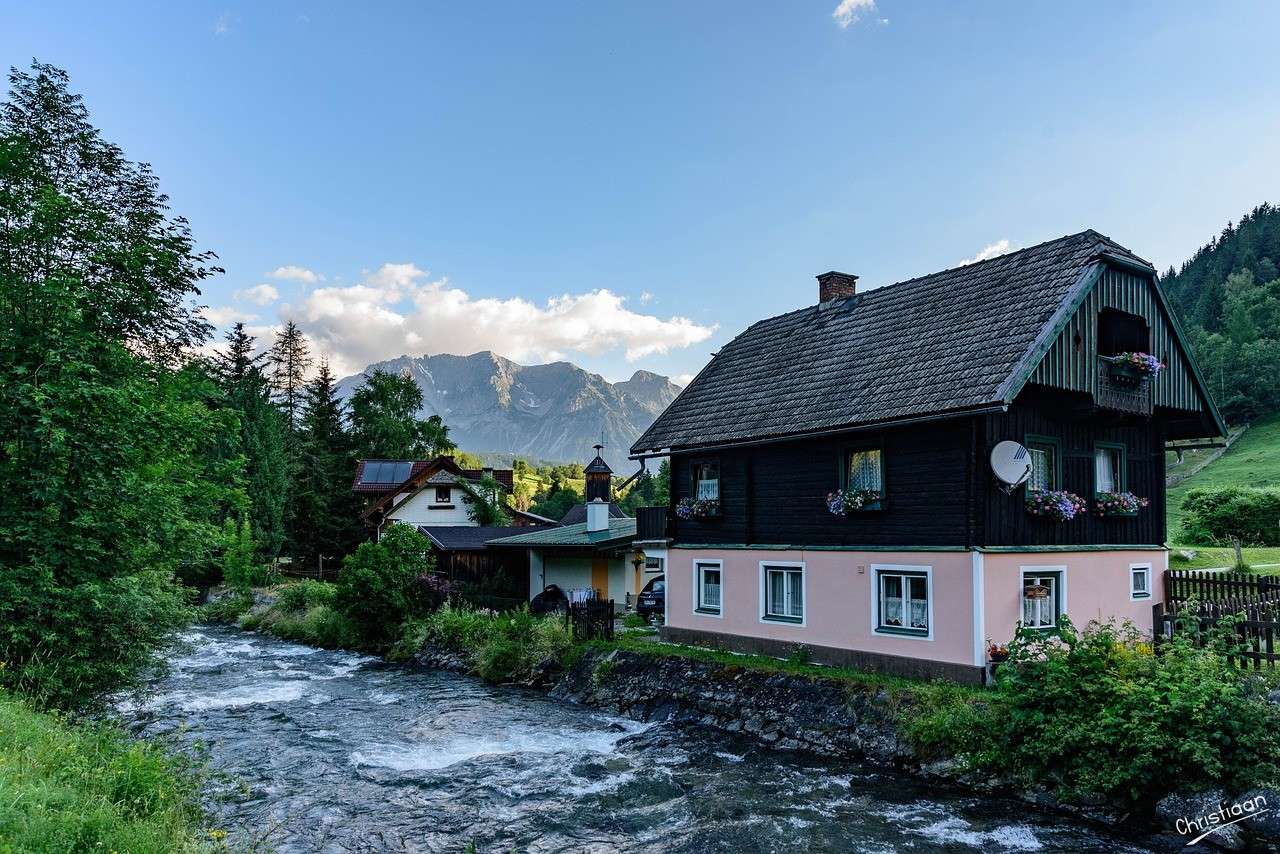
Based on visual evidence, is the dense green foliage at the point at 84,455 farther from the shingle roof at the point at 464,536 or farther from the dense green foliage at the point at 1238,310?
the dense green foliage at the point at 1238,310

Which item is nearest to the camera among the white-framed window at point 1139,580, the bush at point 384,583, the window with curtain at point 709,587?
the white-framed window at point 1139,580

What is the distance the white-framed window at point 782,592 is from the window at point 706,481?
2580mm

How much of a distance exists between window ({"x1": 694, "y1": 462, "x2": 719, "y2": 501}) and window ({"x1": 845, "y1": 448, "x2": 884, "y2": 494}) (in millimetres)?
4188

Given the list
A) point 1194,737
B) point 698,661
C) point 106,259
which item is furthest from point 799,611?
point 106,259

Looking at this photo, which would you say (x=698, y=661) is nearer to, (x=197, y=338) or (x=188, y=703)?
(x=188, y=703)

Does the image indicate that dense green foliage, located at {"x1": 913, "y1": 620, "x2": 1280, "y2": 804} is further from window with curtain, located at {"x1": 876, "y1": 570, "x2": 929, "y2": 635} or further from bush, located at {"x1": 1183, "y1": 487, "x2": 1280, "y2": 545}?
bush, located at {"x1": 1183, "y1": 487, "x2": 1280, "y2": 545}

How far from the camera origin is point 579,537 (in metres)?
31.9

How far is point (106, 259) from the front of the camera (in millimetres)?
14805

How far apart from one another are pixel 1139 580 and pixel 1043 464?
4159 millimetres

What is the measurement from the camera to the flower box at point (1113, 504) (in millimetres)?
17812

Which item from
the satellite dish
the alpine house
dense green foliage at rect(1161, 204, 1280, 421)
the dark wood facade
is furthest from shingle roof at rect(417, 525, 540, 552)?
dense green foliage at rect(1161, 204, 1280, 421)

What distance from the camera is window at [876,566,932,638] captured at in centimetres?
1661

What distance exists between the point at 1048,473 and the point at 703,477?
8.28 meters

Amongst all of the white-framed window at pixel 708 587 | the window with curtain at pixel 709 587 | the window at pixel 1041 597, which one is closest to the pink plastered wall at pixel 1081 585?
the window at pixel 1041 597
